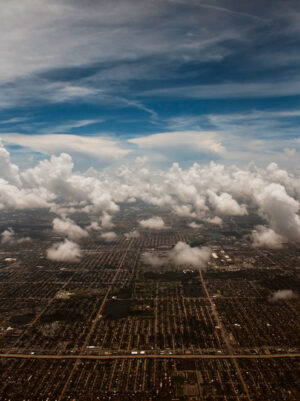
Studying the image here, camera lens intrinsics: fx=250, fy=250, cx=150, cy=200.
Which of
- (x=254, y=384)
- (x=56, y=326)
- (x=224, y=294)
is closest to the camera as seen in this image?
(x=254, y=384)

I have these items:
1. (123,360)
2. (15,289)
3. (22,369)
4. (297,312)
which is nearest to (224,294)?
(297,312)

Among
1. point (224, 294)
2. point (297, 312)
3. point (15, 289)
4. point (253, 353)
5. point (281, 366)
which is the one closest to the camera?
point (281, 366)

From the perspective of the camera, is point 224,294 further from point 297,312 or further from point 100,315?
point 100,315

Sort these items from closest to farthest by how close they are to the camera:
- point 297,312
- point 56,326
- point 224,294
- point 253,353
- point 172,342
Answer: point 253,353 < point 172,342 < point 56,326 < point 297,312 < point 224,294

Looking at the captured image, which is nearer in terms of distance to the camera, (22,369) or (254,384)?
(254,384)

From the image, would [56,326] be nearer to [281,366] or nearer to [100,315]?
[100,315]

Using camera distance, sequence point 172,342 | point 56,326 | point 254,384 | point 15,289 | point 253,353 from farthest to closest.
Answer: point 15,289, point 56,326, point 172,342, point 253,353, point 254,384

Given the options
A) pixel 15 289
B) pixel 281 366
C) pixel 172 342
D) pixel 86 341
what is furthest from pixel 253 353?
pixel 15 289

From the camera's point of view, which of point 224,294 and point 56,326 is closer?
point 56,326
